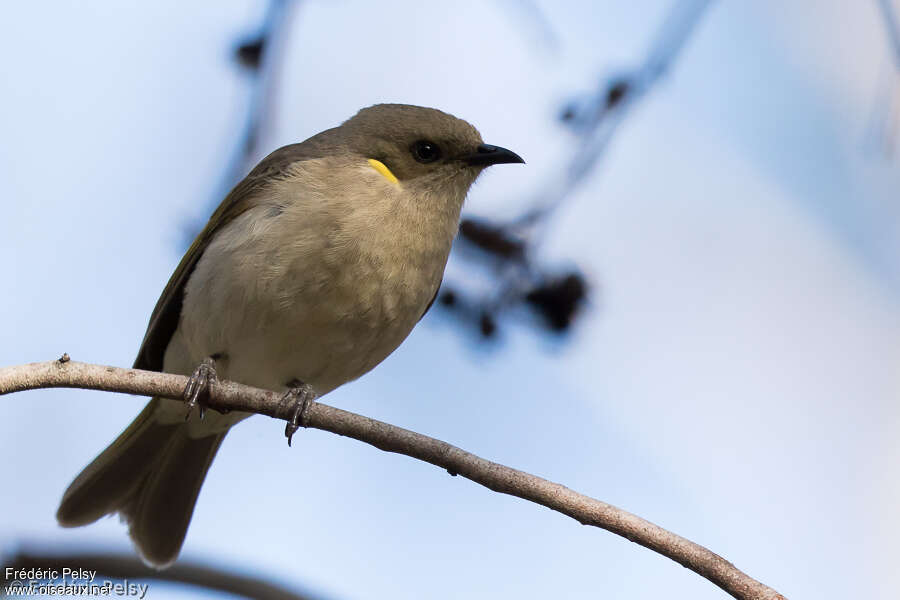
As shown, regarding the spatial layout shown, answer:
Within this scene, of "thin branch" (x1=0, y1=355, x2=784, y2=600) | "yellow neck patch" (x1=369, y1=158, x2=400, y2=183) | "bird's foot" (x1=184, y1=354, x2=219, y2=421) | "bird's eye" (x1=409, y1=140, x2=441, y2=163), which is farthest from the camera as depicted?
"bird's eye" (x1=409, y1=140, x2=441, y2=163)

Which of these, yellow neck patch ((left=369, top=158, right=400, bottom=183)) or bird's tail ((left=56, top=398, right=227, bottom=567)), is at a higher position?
yellow neck patch ((left=369, top=158, right=400, bottom=183))

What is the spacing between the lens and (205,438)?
627cm

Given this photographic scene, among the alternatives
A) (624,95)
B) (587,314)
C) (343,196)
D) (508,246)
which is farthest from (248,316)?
(624,95)

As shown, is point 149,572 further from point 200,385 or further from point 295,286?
point 295,286

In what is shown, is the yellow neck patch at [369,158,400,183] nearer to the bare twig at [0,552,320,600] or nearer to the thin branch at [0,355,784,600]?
the thin branch at [0,355,784,600]

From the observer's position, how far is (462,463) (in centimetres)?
384

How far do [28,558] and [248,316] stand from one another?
1.46 meters

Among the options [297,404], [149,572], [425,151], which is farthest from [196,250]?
[149,572]

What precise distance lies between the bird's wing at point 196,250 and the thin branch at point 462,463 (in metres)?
1.52

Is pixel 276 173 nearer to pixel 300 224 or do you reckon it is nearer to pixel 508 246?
pixel 300 224

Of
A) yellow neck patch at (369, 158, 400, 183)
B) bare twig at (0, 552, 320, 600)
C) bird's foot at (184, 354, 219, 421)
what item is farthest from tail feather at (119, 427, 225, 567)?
yellow neck patch at (369, 158, 400, 183)

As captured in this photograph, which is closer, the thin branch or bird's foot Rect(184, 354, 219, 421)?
the thin branch

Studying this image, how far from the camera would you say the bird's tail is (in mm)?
5770

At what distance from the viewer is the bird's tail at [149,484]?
5.77 m
